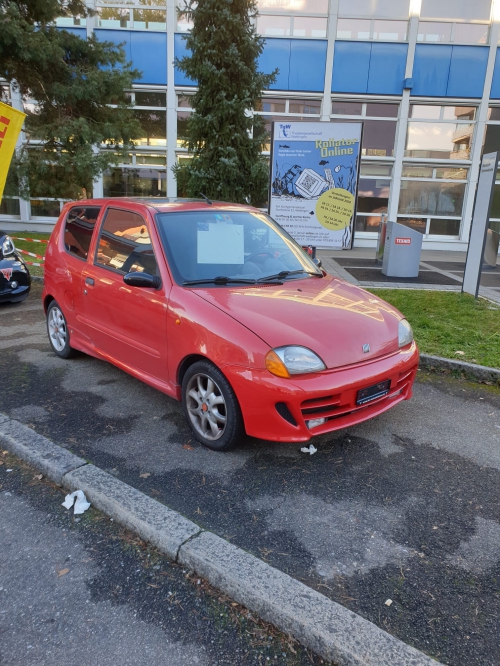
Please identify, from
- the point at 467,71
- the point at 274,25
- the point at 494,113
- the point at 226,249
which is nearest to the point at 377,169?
the point at 467,71

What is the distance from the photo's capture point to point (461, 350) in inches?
226

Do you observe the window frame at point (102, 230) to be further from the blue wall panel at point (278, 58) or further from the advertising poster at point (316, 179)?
the blue wall panel at point (278, 58)

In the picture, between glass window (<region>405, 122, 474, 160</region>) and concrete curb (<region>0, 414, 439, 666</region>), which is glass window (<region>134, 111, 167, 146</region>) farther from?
concrete curb (<region>0, 414, 439, 666</region>)

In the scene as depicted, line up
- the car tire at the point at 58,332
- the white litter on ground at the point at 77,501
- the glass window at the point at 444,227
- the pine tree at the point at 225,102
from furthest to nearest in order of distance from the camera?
the glass window at the point at 444,227
the pine tree at the point at 225,102
the car tire at the point at 58,332
the white litter on ground at the point at 77,501

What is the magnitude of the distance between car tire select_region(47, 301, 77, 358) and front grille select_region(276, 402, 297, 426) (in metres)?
3.00

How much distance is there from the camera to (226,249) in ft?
13.7

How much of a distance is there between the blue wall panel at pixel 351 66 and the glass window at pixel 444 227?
5294 millimetres

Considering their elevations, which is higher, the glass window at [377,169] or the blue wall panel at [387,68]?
the blue wall panel at [387,68]

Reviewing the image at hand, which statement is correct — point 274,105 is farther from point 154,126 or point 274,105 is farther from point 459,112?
point 459,112

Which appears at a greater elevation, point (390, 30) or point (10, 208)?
point (390, 30)

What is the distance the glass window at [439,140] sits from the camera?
17266mm

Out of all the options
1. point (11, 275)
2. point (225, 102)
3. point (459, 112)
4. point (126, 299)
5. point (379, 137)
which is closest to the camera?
point (126, 299)

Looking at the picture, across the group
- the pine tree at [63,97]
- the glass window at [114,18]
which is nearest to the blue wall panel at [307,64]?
the glass window at [114,18]

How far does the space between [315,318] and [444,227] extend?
16.5 meters
